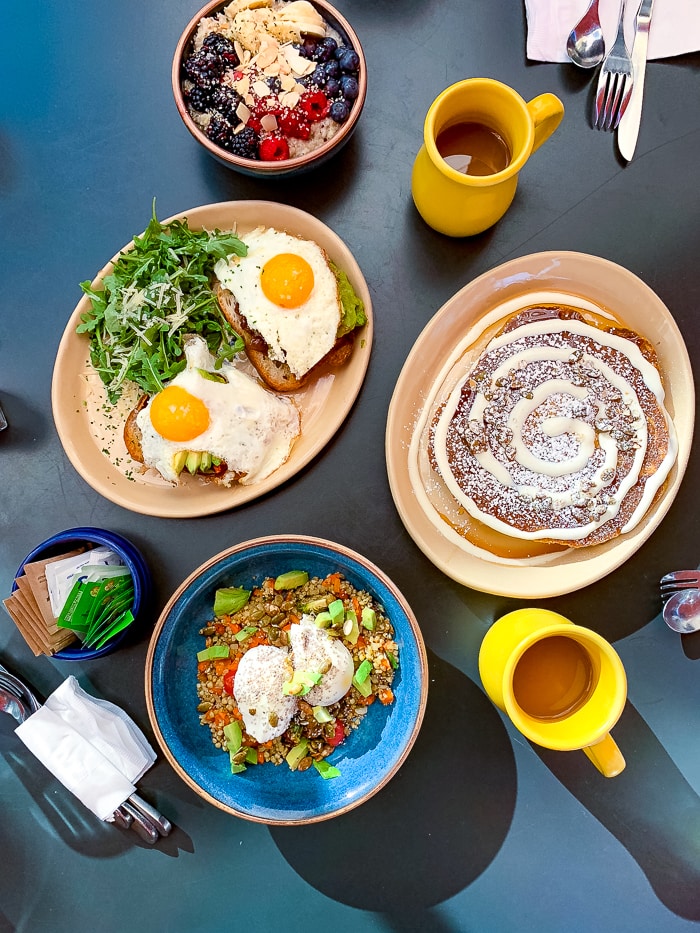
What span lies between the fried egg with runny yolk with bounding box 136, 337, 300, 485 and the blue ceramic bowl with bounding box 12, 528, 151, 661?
0.29m

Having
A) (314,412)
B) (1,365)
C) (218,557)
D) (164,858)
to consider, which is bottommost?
(164,858)

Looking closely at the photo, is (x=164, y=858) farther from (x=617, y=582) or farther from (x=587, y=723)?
(x=617, y=582)

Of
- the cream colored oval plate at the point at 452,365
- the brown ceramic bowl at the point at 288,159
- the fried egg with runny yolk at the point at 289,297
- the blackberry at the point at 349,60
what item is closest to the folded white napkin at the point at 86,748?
the cream colored oval plate at the point at 452,365

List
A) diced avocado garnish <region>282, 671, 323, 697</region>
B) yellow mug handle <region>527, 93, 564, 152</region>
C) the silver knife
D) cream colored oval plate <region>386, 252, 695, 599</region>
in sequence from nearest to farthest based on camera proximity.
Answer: yellow mug handle <region>527, 93, 564, 152</region>
diced avocado garnish <region>282, 671, 323, 697</region>
cream colored oval plate <region>386, 252, 695, 599</region>
the silver knife

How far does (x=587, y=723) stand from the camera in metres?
1.84

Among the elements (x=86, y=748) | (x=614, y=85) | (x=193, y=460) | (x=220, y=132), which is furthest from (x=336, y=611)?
(x=614, y=85)

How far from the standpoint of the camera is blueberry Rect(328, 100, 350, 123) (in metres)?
1.96

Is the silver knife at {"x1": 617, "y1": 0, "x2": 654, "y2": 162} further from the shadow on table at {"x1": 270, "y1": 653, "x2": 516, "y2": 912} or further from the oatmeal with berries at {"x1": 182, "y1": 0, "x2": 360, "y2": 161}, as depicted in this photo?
the shadow on table at {"x1": 270, "y1": 653, "x2": 516, "y2": 912}

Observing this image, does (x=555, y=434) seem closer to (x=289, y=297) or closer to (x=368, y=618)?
(x=368, y=618)

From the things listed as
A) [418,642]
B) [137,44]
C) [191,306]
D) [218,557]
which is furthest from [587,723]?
[137,44]

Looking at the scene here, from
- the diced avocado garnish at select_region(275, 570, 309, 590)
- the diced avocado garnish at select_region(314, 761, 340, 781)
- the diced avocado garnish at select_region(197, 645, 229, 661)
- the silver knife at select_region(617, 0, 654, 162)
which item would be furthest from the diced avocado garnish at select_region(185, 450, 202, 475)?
the silver knife at select_region(617, 0, 654, 162)

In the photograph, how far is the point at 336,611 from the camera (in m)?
2.02

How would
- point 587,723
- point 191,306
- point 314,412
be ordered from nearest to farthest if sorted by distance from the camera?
point 587,723
point 191,306
point 314,412

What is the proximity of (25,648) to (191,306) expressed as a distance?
1.41 meters
